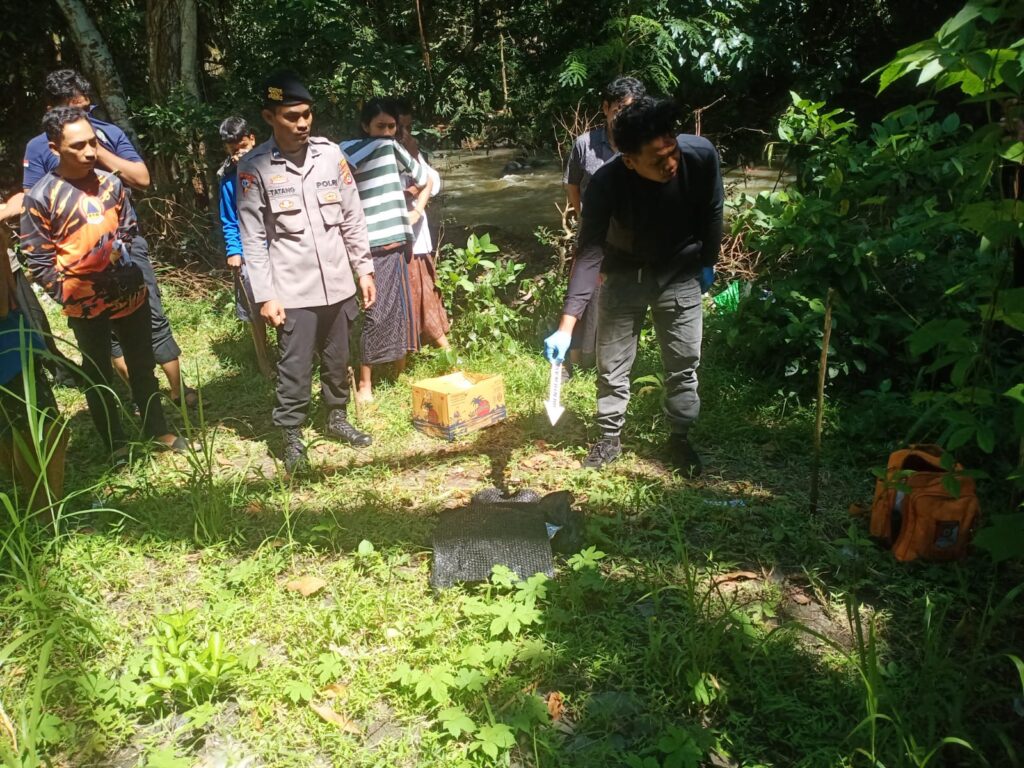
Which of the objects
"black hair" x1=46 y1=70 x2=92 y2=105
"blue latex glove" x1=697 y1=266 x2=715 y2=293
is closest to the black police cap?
"black hair" x1=46 y1=70 x2=92 y2=105

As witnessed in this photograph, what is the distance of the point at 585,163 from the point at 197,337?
150 inches

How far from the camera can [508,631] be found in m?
2.87

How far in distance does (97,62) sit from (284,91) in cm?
474

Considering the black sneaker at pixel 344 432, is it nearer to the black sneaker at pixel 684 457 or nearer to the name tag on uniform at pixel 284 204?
the name tag on uniform at pixel 284 204

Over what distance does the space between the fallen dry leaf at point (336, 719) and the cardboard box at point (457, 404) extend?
212cm

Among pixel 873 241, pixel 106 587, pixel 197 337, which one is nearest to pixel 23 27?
pixel 197 337

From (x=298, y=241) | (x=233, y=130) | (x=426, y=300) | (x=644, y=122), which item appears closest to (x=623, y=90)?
(x=644, y=122)

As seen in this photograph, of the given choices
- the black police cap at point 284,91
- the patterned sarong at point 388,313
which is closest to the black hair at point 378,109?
the patterned sarong at point 388,313

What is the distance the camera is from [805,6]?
25.6 ft

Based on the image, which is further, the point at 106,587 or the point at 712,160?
the point at 712,160

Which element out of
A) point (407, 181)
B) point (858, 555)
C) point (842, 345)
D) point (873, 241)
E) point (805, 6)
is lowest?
point (858, 555)

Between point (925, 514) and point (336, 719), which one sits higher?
point (925, 514)

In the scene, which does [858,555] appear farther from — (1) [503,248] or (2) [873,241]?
(1) [503,248]

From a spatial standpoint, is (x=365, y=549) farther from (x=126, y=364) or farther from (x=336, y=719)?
(x=126, y=364)
